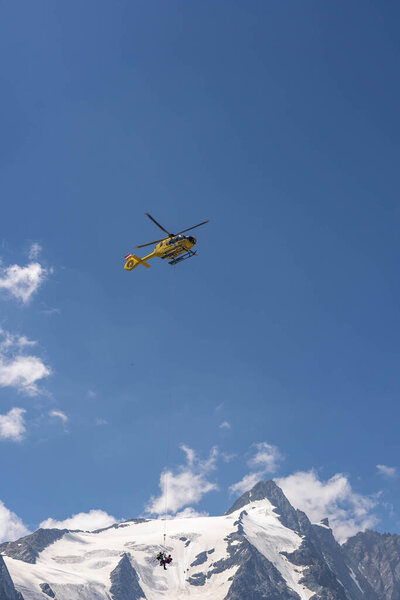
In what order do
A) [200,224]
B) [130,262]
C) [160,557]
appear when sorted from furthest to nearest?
[130,262] < [200,224] < [160,557]

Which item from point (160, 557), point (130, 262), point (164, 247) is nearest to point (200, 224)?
point (164, 247)

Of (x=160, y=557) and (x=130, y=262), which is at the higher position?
(x=130, y=262)

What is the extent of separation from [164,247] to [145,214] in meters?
8.29

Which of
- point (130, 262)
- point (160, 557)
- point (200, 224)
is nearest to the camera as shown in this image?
point (160, 557)

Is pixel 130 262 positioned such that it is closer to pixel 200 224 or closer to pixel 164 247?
pixel 164 247

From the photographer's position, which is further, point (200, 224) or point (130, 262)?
point (130, 262)

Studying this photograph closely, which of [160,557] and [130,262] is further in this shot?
[130,262]

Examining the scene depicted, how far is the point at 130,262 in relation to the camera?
87625 millimetres

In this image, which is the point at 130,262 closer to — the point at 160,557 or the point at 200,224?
the point at 200,224

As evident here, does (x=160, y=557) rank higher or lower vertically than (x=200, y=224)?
lower

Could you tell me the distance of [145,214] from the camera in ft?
235

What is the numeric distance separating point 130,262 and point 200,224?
1934cm

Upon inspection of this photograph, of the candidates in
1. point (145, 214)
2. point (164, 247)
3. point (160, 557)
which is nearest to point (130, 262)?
point (164, 247)

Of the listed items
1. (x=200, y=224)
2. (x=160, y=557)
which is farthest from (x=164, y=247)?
(x=160, y=557)
